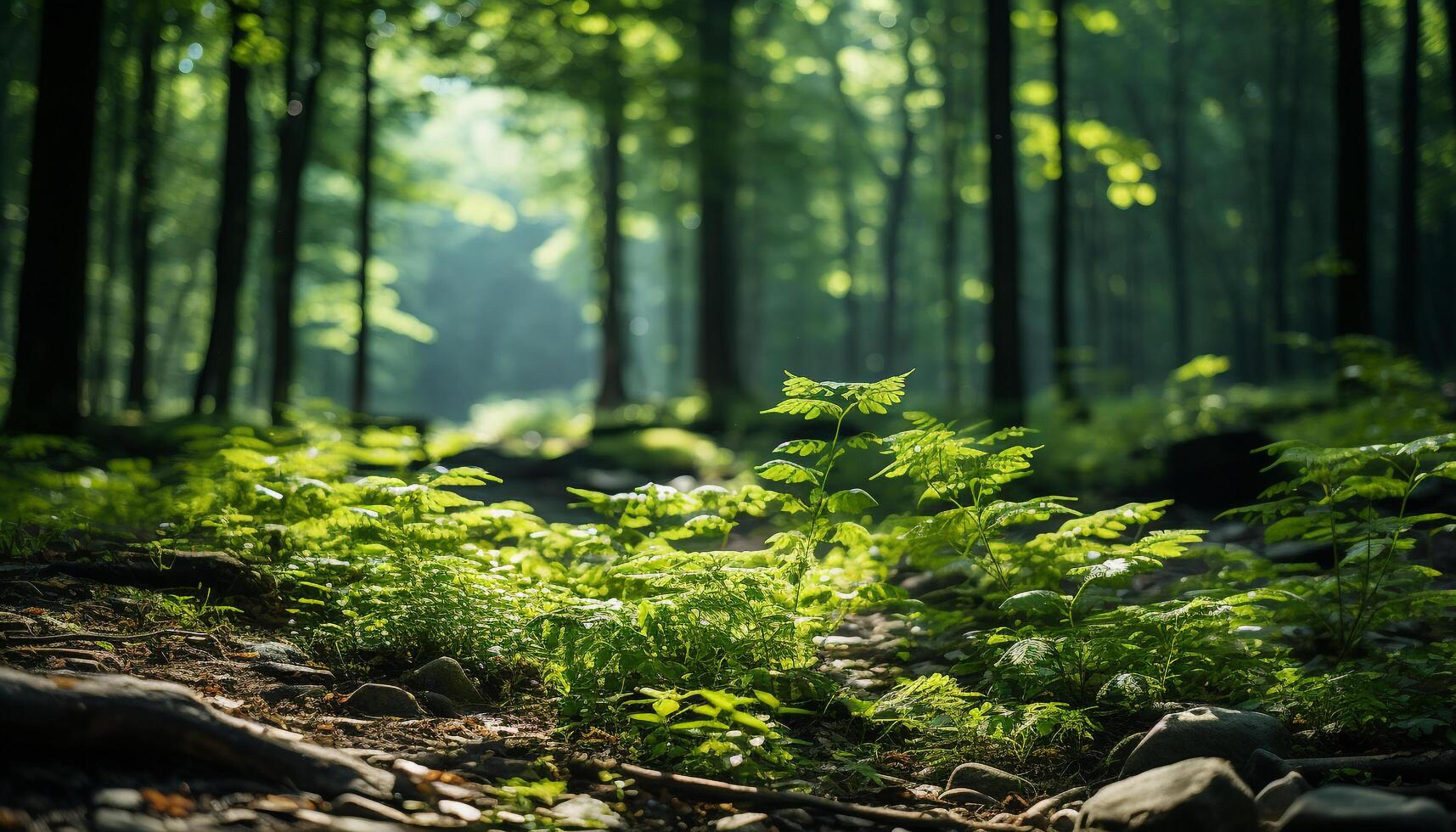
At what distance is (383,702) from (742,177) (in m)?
21.0

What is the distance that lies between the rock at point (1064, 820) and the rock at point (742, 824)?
0.96m

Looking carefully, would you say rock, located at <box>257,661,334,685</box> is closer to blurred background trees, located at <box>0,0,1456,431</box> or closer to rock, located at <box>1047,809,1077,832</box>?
rock, located at <box>1047,809,1077,832</box>

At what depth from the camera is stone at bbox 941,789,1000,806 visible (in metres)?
3.35

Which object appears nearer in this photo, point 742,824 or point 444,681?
point 742,824

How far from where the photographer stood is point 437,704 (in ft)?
12.3

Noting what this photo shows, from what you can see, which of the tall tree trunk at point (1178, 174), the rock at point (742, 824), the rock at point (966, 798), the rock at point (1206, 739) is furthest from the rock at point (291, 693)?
the tall tree trunk at point (1178, 174)

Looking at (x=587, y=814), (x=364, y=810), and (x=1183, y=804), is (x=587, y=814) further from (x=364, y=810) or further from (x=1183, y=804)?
(x=1183, y=804)

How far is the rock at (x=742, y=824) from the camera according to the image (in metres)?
2.88

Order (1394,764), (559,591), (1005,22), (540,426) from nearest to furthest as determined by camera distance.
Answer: (1394,764) → (559,591) → (1005,22) → (540,426)

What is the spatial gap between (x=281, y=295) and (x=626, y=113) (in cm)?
785

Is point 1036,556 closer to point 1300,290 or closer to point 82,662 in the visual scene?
point 82,662

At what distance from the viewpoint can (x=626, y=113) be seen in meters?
19.7

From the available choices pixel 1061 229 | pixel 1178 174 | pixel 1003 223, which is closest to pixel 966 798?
pixel 1003 223

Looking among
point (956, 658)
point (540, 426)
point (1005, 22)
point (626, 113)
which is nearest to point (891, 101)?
point (626, 113)
